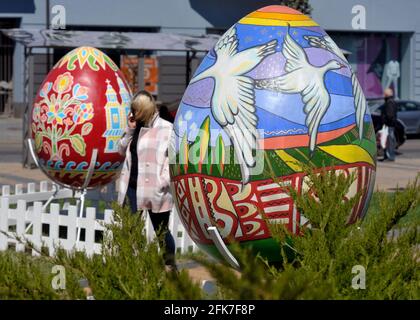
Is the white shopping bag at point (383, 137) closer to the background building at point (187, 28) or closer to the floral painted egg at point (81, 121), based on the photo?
the background building at point (187, 28)

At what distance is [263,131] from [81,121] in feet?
16.4

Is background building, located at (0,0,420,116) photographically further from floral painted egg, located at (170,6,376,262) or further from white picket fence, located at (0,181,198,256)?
floral painted egg, located at (170,6,376,262)

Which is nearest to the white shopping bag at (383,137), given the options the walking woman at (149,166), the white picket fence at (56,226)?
the white picket fence at (56,226)

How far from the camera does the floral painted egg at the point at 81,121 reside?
11.5 meters

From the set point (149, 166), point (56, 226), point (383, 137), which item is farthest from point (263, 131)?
point (383, 137)

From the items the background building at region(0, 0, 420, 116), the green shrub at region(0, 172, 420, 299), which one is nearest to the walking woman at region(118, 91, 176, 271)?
the green shrub at region(0, 172, 420, 299)

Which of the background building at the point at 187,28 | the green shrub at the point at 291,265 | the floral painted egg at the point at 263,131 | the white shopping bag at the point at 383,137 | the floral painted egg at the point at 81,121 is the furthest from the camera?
the background building at the point at 187,28

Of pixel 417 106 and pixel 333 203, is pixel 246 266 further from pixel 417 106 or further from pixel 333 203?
pixel 417 106

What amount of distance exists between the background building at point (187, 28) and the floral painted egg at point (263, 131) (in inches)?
1035

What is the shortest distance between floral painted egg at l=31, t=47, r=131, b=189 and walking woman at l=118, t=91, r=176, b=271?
7.50 ft

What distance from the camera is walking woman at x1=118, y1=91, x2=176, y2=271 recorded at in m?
8.90

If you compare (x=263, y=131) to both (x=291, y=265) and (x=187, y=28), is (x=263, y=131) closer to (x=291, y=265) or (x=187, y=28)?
(x=291, y=265)

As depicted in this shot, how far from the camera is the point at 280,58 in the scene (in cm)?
696

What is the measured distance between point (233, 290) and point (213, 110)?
11.0ft
